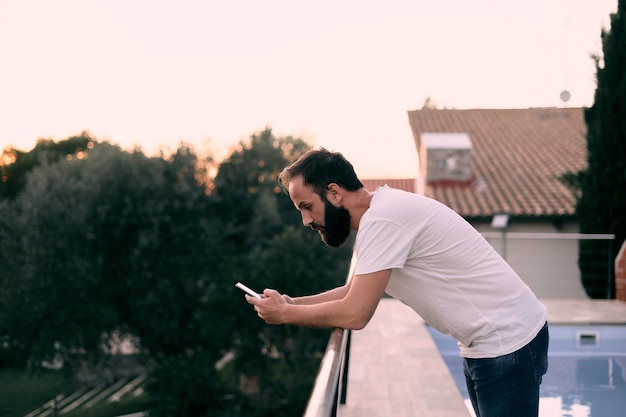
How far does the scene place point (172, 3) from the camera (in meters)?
13.5

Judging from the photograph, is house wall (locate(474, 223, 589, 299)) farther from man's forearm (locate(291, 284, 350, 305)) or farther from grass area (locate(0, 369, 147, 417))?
man's forearm (locate(291, 284, 350, 305))

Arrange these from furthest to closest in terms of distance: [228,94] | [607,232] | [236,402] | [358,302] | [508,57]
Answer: [228,94] → [236,402] → [508,57] → [607,232] → [358,302]

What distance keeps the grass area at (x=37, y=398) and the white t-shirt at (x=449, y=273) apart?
14.8 meters

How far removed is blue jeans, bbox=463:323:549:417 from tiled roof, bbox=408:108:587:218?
1263cm

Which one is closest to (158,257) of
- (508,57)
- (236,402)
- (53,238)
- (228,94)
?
(53,238)

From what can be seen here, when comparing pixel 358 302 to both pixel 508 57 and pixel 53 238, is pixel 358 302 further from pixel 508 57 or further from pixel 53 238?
pixel 53 238

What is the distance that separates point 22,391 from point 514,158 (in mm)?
16515

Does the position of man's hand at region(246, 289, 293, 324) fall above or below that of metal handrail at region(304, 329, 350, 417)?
above

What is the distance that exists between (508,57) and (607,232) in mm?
4736

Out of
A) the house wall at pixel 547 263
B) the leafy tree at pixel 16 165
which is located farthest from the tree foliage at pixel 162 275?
the leafy tree at pixel 16 165

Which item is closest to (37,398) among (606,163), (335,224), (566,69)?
(606,163)

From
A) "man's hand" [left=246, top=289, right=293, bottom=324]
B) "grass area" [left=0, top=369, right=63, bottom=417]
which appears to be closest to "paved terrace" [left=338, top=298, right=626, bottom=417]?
"man's hand" [left=246, top=289, right=293, bottom=324]

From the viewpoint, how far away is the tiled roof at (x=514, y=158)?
14906 mm

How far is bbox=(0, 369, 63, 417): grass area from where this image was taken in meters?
16.9
